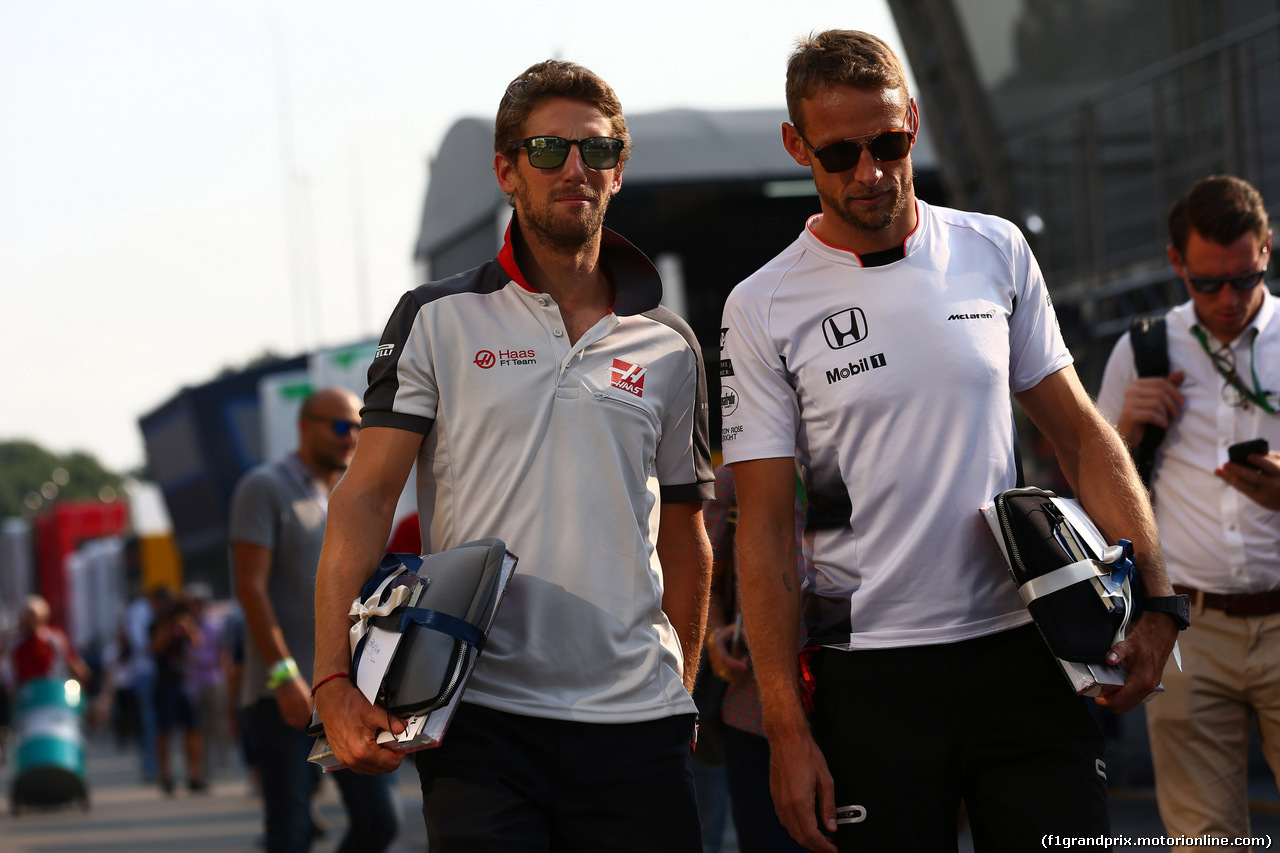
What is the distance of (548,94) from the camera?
336 centimetres


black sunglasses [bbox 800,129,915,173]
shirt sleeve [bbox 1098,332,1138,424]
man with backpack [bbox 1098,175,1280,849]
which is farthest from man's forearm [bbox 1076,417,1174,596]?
shirt sleeve [bbox 1098,332,1138,424]

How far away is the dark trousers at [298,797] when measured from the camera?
19.7 feet

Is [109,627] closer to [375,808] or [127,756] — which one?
[127,756]

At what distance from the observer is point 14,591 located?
5922 cm

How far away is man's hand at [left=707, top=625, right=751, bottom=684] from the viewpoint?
15.8ft

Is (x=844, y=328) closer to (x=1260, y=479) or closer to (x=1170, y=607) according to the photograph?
(x=1170, y=607)

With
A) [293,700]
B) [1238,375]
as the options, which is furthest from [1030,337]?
[293,700]

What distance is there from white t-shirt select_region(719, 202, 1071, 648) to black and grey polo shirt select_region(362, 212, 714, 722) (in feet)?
0.86

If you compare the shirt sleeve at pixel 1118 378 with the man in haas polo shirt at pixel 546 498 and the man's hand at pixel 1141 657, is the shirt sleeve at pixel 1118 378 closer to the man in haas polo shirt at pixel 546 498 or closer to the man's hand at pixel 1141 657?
the man's hand at pixel 1141 657

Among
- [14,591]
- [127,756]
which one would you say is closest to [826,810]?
[127,756]

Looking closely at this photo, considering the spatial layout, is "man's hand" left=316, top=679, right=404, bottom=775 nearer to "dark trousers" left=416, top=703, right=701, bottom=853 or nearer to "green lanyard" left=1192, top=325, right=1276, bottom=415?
"dark trousers" left=416, top=703, right=701, bottom=853

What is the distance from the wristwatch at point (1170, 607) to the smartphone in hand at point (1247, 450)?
1.34 metres

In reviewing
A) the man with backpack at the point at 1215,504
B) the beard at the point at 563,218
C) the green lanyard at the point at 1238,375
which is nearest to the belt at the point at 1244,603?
the man with backpack at the point at 1215,504

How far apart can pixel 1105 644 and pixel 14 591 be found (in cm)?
6161
